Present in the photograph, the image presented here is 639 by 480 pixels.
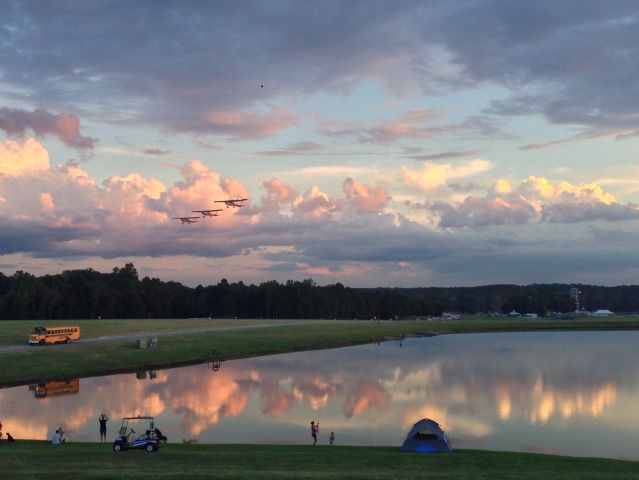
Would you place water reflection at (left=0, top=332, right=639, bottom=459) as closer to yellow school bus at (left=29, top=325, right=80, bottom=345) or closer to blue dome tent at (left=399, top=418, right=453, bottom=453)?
blue dome tent at (left=399, top=418, right=453, bottom=453)

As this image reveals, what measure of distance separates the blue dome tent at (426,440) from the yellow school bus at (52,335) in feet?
228

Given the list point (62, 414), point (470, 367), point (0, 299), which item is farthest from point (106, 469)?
point (0, 299)

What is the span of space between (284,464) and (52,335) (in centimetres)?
7326

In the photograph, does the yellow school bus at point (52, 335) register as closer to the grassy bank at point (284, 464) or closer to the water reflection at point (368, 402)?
the water reflection at point (368, 402)

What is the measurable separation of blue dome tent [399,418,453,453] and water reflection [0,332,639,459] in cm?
549

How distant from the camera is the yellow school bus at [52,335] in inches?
3602

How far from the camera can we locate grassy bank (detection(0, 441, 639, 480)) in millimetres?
26891

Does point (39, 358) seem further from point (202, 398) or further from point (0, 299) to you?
point (0, 299)

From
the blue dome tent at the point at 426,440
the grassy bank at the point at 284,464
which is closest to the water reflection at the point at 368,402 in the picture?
the blue dome tent at the point at 426,440

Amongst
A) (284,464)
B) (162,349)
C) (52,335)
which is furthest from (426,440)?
(52,335)

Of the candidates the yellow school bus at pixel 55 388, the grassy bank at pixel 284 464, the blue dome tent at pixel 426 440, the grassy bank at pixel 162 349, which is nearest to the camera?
the grassy bank at pixel 284 464

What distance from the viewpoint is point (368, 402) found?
204 ft

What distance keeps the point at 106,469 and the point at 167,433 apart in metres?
20.8

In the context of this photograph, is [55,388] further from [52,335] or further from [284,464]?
[284,464]
